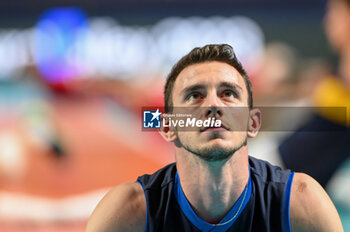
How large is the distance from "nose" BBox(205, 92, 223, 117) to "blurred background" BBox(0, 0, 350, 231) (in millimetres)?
395

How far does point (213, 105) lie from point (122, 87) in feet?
1.71

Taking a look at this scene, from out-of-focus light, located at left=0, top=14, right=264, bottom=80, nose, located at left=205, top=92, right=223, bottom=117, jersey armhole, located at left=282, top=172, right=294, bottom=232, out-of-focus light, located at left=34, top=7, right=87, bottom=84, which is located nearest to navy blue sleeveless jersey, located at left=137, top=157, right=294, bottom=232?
jersey armhole, located at left=282, top=172, right=294, bottom=232

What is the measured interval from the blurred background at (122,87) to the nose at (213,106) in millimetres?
395

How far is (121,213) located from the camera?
999 mm

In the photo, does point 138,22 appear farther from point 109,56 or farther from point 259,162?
point 259,162

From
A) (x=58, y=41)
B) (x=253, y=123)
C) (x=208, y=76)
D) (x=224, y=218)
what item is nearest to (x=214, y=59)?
(x=208, y=76)

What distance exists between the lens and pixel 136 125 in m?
1.37

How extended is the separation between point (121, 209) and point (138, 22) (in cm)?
73

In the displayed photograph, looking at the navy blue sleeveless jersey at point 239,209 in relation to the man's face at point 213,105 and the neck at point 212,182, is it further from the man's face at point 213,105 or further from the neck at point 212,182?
the man's face at point 213,105

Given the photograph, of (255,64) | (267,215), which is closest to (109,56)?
(255,64)

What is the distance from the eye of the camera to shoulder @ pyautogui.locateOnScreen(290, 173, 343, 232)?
97 cm

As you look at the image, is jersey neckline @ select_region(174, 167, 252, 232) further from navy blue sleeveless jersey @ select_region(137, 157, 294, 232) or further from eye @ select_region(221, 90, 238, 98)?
eye @ select_region(221, 90, 238, 98)

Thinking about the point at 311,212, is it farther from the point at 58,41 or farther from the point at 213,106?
the point at 58,41

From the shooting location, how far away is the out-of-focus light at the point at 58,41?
4.47 feet
